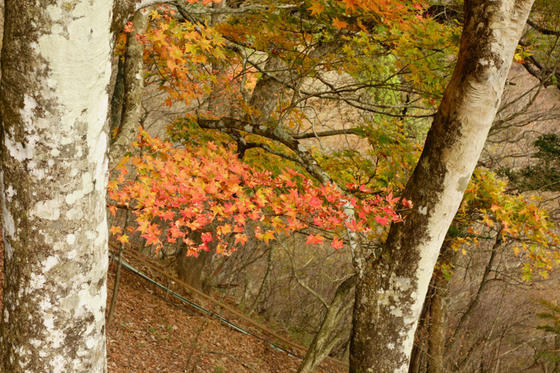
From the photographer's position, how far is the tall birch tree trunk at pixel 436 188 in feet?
10.2

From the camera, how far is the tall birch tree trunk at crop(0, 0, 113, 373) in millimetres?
1802

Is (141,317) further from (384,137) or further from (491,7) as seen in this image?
(491,7)

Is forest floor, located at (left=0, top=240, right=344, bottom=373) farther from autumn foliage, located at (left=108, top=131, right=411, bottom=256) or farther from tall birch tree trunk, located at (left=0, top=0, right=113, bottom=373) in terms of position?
tall birch tree trunk, located at (left=0, top=0, right=113, bottom=373)

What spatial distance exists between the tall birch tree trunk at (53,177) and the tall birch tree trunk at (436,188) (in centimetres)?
226

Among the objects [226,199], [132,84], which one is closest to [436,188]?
[226,199]

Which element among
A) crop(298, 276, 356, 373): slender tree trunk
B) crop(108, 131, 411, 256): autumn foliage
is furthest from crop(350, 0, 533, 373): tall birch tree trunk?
crop(298, 276, 356, 373): slender tree trunk

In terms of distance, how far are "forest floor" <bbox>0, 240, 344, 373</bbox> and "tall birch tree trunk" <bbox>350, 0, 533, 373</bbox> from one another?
2852mm

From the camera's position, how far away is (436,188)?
3393 millimetres

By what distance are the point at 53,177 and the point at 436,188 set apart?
8.71 feet

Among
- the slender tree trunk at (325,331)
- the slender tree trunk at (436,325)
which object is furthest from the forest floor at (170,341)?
the slender tree trunk at (436,325)

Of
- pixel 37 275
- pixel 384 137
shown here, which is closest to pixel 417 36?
pixel 384 137

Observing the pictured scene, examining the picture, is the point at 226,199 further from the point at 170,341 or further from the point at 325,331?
the point at 170,341

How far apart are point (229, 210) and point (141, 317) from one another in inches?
158

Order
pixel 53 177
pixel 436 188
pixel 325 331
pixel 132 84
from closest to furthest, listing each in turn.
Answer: pixel 53 177, pixel 436 188, pixel 132 84, pixel 325 331
